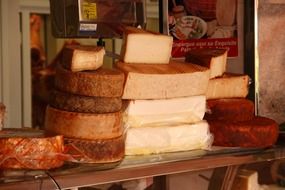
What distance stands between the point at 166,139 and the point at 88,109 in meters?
0.18

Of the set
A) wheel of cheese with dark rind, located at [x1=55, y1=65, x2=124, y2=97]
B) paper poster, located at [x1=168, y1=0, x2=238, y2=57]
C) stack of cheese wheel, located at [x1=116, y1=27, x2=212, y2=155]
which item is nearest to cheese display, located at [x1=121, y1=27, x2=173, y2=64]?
stack of cheese wheel, located at [x1=116, y1=27, x2=212, y2=155]

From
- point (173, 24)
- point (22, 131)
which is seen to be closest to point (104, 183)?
point (22, 131)

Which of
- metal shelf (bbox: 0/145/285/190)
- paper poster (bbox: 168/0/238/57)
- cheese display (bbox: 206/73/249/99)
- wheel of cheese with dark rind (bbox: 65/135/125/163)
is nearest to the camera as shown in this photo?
metal shelf (bbox: 0/145/285/190)

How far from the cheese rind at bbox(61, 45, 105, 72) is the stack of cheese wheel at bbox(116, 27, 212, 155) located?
6 centimetres

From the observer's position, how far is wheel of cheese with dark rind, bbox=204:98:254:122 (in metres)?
1.02

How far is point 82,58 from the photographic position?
831mm

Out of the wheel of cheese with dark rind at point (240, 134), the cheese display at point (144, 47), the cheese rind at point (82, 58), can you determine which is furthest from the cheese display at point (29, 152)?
the wheel of cheese with dark rind at point (240, 134)

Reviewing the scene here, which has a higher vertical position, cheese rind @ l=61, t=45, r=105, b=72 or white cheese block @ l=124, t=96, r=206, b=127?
cheese rind @ l=61, t=45, r=105, b=72

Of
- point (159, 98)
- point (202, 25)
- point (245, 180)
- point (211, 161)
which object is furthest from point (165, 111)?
point (202, 25)

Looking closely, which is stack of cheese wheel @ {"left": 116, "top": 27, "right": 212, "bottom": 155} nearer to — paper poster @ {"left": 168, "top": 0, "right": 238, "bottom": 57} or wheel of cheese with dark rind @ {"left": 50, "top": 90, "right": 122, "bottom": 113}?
wheel of cheese with dark rind @ {"left": 50, "top": 90, "right": 122, "bottom": 113}

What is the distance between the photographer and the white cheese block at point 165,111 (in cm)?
89

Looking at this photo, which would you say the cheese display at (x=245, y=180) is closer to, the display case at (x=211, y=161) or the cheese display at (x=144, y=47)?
the display case at (x=211, y=161)

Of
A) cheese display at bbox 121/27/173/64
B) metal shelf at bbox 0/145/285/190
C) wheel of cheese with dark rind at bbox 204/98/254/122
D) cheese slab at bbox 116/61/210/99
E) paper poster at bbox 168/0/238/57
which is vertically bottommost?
metal shelf at bbox 0/145/285/190

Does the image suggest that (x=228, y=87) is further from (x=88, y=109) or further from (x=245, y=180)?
(x=88, y=109)
